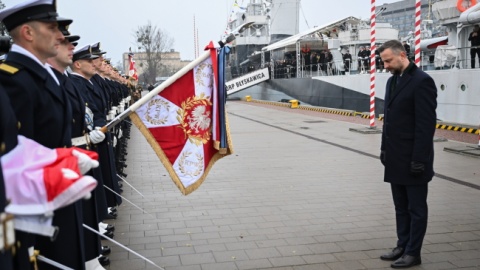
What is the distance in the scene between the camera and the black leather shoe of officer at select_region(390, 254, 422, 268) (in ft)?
14.2

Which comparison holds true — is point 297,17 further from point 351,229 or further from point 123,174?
point 351,229

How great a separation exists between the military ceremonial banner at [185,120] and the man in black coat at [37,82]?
1363 mm

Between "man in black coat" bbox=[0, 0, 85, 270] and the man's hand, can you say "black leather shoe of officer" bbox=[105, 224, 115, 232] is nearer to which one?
"man in black coat" bbox=[0, 0, 85, 270]

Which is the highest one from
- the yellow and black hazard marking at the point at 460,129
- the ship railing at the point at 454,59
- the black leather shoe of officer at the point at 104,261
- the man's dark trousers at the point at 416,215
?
the ship railing at the point at 454,59

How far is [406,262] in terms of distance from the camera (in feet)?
14.2

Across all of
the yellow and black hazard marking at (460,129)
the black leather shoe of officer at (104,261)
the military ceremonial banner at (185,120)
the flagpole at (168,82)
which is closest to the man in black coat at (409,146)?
the flagpole at (168,82)

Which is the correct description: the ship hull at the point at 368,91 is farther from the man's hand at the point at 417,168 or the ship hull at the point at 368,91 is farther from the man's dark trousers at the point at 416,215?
the man's hand at the point at 417,168

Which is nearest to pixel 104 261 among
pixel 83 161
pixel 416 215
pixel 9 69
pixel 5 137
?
pixel 9 69

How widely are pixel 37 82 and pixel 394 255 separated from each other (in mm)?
3451

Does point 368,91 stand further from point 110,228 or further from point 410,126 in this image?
point 110,228

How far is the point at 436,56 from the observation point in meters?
17.4

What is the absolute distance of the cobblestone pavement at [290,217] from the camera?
4637 millimetres

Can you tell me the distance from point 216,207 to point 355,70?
19.5 metres

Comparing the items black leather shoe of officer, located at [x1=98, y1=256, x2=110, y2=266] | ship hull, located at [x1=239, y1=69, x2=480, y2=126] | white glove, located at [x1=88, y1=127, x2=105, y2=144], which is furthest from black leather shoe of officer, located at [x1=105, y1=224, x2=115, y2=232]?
ship hull, located at [x1=239, y1=69, x2=480, y2=126]
